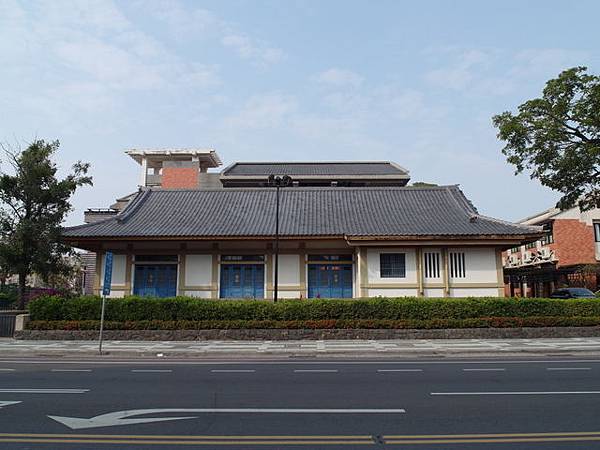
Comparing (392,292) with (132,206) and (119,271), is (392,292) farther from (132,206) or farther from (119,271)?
(132,206)

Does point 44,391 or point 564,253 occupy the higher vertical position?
point 564,253

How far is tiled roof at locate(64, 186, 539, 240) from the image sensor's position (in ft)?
84.9

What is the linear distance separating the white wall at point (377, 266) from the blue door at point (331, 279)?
1829mm

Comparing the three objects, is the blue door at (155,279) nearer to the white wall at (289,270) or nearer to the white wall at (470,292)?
the white wall at (289,270)

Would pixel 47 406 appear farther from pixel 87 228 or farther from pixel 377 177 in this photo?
pixel 377 177

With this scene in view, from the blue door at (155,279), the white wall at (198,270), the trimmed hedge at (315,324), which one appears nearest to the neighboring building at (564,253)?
the trimmed hedge at (315,324)

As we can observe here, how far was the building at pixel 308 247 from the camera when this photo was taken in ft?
83.9

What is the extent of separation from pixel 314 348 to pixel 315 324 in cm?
314

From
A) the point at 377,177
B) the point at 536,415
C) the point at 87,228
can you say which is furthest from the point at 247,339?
the point at 377,177

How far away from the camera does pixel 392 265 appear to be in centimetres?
2586

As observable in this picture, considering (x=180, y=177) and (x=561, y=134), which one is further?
(x=180, y=177)

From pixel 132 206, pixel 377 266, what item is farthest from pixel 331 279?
pixel 132 206

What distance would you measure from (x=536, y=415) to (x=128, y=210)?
26001mm

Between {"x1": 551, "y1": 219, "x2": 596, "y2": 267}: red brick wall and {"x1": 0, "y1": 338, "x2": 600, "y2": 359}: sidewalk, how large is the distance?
24446 millimetres
